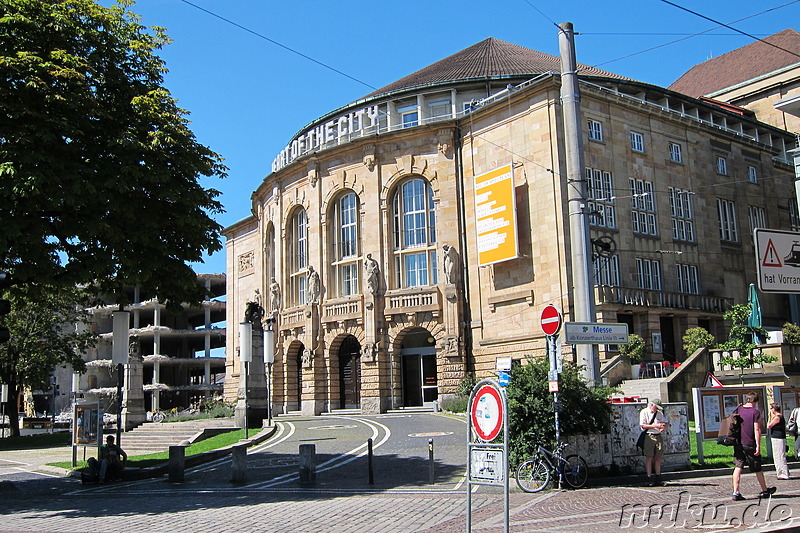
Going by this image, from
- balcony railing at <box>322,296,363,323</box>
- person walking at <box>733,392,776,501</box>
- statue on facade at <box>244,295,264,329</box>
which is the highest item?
balcony railing at <box>322,296,363,323</box>

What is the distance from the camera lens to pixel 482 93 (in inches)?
1745

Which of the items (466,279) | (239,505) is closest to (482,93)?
(466,279)

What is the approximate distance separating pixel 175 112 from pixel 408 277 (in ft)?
82.5

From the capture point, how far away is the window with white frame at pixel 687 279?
39531 mm

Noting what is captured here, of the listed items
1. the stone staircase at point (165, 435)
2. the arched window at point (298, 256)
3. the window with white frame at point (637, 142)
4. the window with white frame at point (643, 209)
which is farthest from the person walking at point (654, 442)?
the arched window at point (298, 256)

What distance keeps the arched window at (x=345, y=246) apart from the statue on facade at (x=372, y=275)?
1.95 meters

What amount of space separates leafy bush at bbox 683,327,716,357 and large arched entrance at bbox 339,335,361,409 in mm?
18517

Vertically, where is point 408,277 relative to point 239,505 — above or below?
above

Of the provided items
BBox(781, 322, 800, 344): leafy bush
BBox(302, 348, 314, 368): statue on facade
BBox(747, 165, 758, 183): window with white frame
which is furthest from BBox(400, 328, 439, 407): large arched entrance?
BBox(747, 165, 758, 183): window with white frame

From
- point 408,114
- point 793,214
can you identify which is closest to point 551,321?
point 408,114

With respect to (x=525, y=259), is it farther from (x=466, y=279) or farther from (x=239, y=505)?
(x=239, y=505)

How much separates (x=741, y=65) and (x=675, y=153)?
27.1m

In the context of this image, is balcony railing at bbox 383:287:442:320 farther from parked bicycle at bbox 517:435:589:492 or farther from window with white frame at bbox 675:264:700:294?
parked bicycle at bbox 517:435:589:492

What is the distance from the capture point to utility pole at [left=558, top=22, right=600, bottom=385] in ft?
56.6
